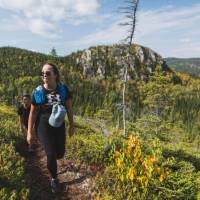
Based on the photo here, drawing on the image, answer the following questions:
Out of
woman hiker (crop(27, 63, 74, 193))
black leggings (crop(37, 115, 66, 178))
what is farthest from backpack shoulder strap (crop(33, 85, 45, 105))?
black leggings (crop(37, 115, 66, 178))

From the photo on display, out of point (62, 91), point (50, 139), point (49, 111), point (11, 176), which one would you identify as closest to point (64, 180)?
point (11, 176)

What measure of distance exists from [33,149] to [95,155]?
2.73 m

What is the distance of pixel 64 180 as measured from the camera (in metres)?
8.28

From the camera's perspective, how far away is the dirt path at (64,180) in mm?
7215

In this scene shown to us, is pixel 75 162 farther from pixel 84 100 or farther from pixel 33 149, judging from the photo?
pixel 84 100

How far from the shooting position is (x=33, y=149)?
11.0 metres

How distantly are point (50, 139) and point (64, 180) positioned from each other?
1741 millimetres

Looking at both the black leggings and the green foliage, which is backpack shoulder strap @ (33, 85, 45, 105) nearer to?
the black leggings

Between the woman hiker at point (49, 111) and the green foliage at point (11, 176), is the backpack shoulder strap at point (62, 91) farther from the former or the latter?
the green foliage at point (11, 176)

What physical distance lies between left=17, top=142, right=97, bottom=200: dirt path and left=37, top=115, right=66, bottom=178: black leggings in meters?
0.47

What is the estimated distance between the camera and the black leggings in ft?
22.8

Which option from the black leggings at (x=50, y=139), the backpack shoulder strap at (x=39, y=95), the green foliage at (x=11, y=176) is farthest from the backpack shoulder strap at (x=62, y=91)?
the green foliage at (x=11, y=176)

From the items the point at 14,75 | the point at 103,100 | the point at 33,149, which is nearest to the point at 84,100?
the point at 103,100

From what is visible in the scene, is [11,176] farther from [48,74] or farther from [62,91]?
[48,74]
